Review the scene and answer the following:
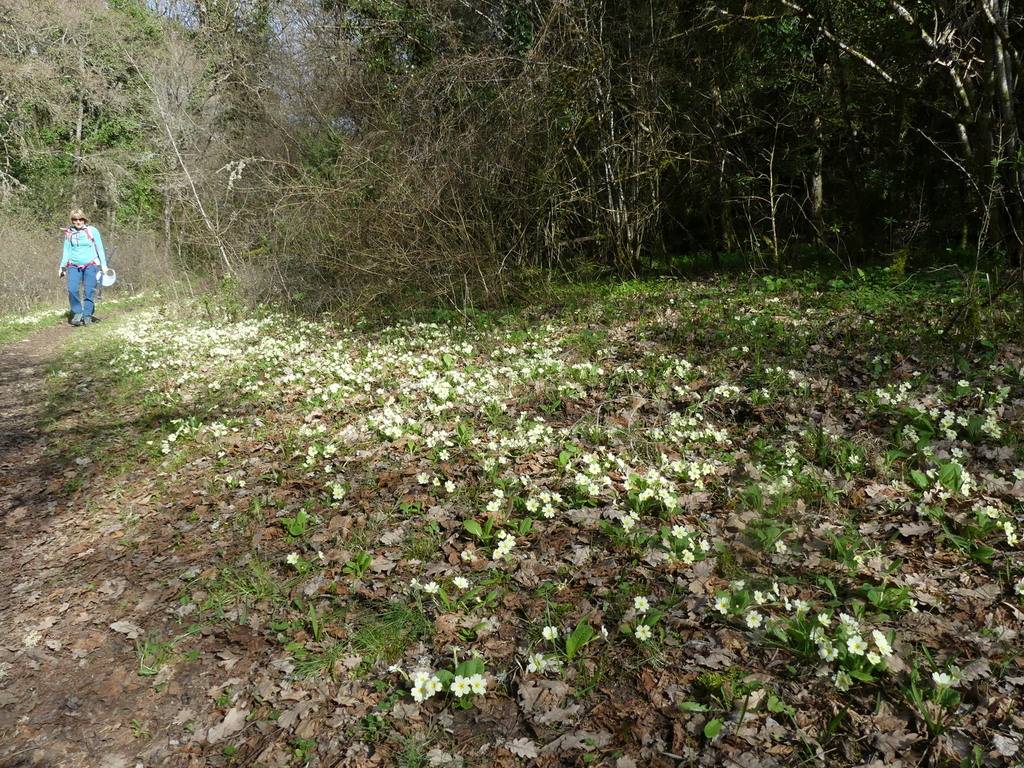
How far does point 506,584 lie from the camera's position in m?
3.18

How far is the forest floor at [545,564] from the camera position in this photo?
2.39m

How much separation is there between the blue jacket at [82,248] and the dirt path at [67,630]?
8.05 meters

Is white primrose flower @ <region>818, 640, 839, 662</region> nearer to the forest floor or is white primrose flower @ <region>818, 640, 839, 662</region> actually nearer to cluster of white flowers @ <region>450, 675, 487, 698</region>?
the forest floor

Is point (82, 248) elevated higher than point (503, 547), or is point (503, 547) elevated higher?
point (82, 248)

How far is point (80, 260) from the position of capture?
1190 centimetres

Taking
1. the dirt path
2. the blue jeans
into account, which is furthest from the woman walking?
the dirt path

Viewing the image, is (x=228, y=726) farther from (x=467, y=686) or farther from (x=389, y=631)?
(x=467, y=686)

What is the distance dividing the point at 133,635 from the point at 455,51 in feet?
29.7

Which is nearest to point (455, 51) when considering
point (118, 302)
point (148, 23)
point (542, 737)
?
point (542, 737)

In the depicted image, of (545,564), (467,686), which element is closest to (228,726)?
(467,686)

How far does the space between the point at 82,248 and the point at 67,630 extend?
1118 centimetres

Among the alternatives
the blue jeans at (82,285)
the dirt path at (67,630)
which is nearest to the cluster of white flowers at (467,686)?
the dirt path at (67,630)

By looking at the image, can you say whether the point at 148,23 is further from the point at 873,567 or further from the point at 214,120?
the point at 873,567

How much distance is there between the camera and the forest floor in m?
2.39
